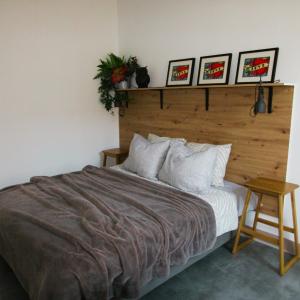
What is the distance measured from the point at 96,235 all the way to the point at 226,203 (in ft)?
3.86

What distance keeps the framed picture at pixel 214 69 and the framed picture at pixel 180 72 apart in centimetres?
12

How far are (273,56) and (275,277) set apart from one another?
69.0 inches

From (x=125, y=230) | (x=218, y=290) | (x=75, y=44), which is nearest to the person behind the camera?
(x=125, y=230)

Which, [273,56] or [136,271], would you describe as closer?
[136,271]

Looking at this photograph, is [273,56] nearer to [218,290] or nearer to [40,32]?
[218,290]

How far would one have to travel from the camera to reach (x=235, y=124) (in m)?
2.69

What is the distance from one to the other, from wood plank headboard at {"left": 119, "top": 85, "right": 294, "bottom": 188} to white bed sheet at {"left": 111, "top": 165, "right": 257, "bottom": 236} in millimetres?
208

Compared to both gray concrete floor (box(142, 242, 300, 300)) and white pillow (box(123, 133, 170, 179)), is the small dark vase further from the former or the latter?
gray concrete floor (box(142, 242, 300, 300))

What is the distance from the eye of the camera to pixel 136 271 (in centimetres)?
160

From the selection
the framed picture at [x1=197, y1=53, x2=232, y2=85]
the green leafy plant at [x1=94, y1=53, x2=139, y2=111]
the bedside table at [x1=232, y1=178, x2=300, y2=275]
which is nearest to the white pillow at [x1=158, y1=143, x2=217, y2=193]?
the bedside table at [x1=232, y1=178, x2=300, y2=275]

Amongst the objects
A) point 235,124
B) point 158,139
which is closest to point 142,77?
point 158,139

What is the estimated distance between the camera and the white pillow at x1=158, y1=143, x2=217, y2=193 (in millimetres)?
2430

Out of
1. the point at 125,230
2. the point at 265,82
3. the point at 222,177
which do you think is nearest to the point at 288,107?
the point at 265,82

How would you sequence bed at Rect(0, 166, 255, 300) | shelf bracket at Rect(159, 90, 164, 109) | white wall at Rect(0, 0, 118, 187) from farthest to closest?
shelf bracket at Rect(159, 90, 164, 109)
white wall at Rect(0, 0, 118, 187)
bed at Rect(0, 166, 255, 300)
